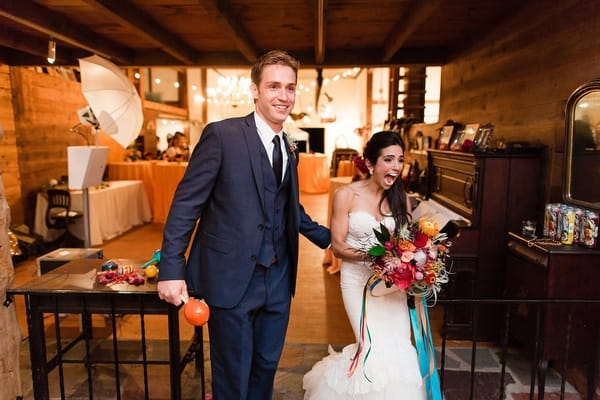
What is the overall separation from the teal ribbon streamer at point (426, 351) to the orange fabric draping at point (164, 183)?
6612mm

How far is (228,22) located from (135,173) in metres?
5.67

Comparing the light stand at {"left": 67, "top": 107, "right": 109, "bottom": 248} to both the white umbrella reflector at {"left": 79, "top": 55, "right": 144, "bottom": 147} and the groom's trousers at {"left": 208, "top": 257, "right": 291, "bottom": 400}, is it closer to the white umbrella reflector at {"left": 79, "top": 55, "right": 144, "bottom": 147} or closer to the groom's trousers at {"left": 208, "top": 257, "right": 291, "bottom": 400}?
the white umbrella reflector at {"left": 79, "top": 55, "right": 144, "bottom": 147}

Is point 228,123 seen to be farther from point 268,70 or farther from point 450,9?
point 450,9

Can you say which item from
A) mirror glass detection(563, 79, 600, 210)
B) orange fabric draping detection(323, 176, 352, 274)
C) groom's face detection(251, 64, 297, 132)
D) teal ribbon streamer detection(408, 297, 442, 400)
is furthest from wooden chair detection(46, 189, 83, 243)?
mirror glass detection(563, 79, 600, 210)

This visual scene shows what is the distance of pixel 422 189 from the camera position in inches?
206

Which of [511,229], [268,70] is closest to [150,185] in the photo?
[511,229]

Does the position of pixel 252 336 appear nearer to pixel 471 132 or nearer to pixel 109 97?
pixel 109 97

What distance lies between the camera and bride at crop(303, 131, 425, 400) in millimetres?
2117

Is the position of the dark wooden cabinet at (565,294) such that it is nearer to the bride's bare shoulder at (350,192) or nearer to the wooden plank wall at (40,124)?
the bride's bare shoulder at (350,192)

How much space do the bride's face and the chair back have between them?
17.6 feet

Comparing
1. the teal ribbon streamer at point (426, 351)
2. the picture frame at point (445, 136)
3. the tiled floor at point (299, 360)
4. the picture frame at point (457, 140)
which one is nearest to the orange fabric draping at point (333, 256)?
the tiled floor at point (299, 360)

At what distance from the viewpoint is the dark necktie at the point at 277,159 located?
69.0 inches

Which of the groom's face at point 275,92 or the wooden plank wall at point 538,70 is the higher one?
the wooden plank wall at point 538,70

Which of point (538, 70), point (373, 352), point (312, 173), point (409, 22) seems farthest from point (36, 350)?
point (312, 173)
